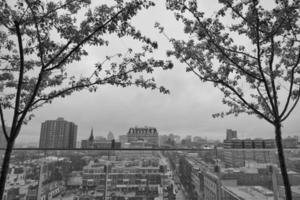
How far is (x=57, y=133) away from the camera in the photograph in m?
5.25

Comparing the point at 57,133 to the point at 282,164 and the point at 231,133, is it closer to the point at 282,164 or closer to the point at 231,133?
the point at 282,164

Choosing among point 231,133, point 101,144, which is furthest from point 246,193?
point 101,144

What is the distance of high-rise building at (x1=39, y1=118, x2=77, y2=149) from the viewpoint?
4.97 meters

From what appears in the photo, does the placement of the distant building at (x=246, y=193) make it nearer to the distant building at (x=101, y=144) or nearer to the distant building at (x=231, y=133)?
the distant building at (x=101, y=144)

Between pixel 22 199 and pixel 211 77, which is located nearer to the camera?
pixel 211 77

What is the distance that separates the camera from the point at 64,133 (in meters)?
5.22

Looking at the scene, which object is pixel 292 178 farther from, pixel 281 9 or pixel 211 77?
pixel 281 9

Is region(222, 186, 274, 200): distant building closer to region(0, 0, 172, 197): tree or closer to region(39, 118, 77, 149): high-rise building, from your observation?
region(0, 0, 172, 197): tree

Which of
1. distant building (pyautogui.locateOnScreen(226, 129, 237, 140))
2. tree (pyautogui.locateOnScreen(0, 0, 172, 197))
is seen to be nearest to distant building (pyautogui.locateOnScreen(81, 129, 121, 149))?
tree (pyautogui.locateOnScreen(0, 0, 172, 197))

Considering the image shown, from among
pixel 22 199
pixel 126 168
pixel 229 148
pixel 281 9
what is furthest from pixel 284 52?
pixel 22 199

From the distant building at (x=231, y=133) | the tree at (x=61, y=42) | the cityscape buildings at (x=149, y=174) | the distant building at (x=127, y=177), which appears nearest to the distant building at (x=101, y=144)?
the cityscape buildings at (x=149, y=174)

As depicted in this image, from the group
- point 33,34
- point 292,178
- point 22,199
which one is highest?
point 33,34

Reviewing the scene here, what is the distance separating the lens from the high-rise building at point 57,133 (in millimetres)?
4969

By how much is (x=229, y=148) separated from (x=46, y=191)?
3833mm
